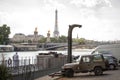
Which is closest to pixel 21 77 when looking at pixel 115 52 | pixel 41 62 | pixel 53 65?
pixel 41 62

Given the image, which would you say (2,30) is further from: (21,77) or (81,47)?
(21,77)

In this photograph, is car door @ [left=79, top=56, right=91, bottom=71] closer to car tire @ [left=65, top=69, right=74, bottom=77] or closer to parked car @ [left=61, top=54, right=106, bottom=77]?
parked car @ [left=61, top=54, right=106, bottom=77]

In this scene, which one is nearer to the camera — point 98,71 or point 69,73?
point 69,73

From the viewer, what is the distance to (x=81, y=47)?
120 m

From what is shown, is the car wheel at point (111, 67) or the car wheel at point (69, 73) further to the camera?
the car wheel at point (111, 67)

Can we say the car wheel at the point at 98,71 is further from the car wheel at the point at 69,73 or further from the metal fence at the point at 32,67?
the metal fence at the point at 32,67

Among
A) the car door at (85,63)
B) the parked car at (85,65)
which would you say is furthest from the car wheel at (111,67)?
the car door at (85,63)

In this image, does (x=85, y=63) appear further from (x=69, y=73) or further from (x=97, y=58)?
(x=69, y=73)

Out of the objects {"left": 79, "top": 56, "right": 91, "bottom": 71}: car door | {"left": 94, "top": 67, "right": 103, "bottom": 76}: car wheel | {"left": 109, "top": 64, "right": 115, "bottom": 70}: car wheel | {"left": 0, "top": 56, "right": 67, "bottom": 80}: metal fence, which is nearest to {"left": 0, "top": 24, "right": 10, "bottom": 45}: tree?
{"left": 0, "top": 56, "right": 67, "bottom": 80}: metal fence

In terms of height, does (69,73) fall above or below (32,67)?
below

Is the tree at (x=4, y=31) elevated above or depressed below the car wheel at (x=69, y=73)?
above

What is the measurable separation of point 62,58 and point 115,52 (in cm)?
622

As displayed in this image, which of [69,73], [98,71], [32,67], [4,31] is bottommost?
[69,73]

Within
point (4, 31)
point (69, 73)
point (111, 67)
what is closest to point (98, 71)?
point (69, 73)
